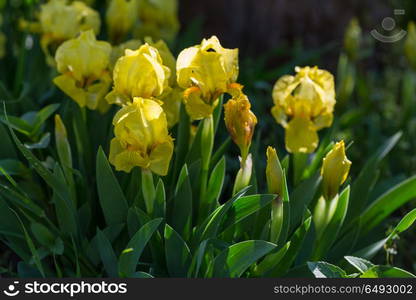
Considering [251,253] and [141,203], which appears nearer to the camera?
[251,253]

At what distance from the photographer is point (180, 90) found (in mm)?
2096

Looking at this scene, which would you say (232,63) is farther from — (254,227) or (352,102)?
(352,102)

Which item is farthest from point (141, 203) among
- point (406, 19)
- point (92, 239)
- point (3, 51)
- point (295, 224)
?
point (406, 19)

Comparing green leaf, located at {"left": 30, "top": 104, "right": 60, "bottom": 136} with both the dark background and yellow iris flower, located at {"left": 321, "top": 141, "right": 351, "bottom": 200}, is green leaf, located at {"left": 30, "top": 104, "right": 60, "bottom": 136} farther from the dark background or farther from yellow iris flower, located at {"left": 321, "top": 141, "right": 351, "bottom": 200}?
the dark background

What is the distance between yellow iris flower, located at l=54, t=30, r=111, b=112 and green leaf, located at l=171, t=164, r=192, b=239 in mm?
414

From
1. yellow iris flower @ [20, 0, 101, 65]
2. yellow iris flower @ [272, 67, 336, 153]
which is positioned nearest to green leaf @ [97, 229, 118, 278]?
yellow iris flower @ [272, 67, 336, 153]

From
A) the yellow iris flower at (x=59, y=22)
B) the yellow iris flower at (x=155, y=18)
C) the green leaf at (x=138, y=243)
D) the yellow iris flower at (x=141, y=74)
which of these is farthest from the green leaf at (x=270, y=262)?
the yellow iris flower at (x=155, y=18)

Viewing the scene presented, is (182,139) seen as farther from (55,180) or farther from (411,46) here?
(411,46)

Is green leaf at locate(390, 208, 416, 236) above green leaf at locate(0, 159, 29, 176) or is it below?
below

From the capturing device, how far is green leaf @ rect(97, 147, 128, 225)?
1899 mm

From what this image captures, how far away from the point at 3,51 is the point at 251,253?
1.65 meters

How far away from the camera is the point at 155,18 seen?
2.96 metres

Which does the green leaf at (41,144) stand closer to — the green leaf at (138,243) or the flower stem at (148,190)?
the flower stem at (148,190)
